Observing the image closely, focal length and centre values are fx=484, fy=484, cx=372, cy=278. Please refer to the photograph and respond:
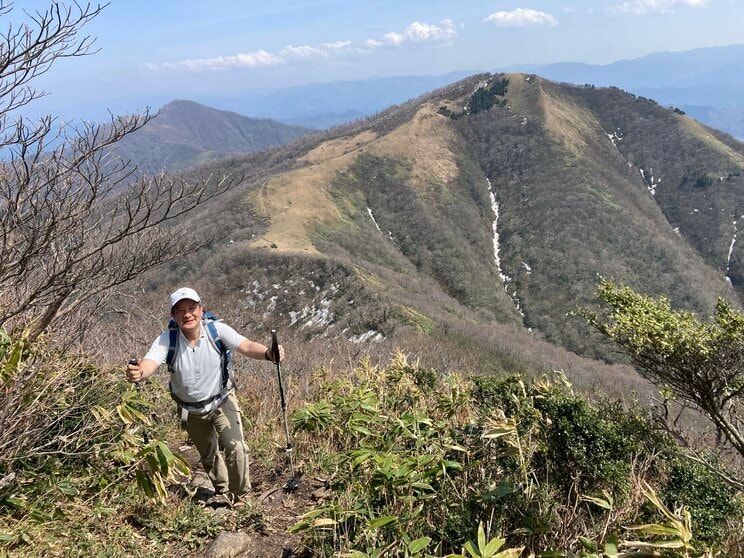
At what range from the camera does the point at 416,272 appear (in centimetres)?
6775

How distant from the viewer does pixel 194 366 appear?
12.8 ft

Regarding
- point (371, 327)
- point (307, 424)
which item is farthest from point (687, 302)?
point (307, 424)

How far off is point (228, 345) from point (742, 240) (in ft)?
308

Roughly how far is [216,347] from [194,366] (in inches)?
9.0

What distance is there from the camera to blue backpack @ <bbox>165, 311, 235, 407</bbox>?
3.89m

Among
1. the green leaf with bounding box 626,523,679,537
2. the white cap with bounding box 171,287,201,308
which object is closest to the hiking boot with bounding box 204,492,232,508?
the white cap with bounding box 171,287,201,308

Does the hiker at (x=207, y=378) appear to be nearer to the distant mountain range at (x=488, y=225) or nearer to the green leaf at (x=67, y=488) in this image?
the green leaf at (x=67, y=488)

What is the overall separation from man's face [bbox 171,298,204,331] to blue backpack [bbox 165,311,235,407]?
11 centimetres

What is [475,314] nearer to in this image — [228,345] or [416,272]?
[416,272]

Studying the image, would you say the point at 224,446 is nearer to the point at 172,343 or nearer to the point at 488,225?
the point at 172,343

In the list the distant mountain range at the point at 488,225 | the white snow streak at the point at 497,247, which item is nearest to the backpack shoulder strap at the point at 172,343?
the distant mountain range at the point at 488,225

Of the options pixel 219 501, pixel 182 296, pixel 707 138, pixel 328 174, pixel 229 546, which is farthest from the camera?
pixel 707 138

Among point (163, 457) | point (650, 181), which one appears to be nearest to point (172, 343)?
point (163, 457)

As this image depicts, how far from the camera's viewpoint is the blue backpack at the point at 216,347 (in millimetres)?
3889
